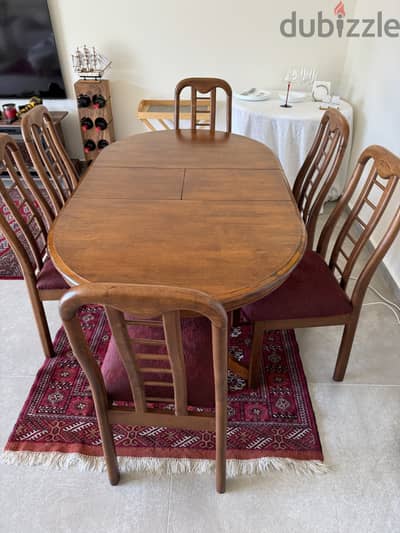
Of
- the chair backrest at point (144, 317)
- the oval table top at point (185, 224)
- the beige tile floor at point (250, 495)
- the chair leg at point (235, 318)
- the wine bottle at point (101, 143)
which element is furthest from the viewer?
the wine bottle at point (101, 143)

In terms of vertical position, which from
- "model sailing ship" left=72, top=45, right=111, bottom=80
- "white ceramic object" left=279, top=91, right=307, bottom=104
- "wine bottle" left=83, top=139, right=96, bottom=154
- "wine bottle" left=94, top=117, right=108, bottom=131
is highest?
"model sailing ship" left=72, top=45, right=111, bottom=80

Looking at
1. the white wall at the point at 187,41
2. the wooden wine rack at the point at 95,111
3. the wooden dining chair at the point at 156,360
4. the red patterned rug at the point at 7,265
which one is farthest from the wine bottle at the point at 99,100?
the wooden dining chair at the point at 156,360

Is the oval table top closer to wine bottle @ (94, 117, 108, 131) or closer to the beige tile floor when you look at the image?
the beige tile floor

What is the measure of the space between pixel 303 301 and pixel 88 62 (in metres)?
2.82

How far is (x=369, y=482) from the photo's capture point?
4.55ft

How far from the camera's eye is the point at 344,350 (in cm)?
166

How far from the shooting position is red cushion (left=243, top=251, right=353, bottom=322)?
1.48 m

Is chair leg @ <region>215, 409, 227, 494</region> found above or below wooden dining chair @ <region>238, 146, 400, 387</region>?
below

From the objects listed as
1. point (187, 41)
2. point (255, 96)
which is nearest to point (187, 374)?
point (255, 96)

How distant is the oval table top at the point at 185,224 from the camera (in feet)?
3.80

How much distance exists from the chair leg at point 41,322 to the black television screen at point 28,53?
2.45 m

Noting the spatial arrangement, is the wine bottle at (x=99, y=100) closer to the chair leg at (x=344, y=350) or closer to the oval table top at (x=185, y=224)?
the oval table top at (x=185, y=224)

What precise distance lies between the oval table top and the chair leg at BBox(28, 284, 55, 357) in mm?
385

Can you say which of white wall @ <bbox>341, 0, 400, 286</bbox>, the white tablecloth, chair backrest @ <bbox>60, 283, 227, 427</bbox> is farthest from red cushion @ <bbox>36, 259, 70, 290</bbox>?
the white tablecloth
